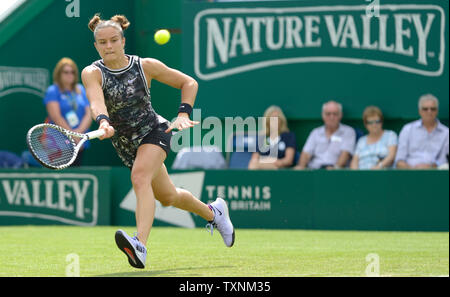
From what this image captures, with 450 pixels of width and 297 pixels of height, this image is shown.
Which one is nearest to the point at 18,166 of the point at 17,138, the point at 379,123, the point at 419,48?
the point at 17,138

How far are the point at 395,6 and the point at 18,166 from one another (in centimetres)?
475

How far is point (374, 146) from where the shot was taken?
31.2ft

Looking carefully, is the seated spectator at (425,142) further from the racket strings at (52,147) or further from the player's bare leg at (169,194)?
the racket strings at (52,147)

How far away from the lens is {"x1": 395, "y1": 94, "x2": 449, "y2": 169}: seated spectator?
9.27 m

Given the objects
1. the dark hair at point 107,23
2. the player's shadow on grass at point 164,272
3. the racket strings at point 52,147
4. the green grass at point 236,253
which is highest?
the dark hair at point 107,23

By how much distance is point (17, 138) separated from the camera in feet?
36.5

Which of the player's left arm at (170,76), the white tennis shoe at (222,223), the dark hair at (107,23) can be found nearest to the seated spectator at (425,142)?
the white tennis shoe at (222,223)

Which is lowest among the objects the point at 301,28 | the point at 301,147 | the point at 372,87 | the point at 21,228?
the point at 21,228

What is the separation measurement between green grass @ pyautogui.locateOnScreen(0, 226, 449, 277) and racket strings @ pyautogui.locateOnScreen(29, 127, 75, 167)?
69 cm

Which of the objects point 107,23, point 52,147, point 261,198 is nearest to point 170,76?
point 107,23

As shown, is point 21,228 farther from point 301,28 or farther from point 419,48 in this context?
point 419,48

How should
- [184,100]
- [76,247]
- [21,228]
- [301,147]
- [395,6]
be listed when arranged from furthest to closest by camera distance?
[301,147]
[395,6]
[21,228]
[76,247]
[184,100]

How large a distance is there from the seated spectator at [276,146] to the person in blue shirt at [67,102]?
200 centimetres

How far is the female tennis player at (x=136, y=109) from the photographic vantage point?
5406 mm
